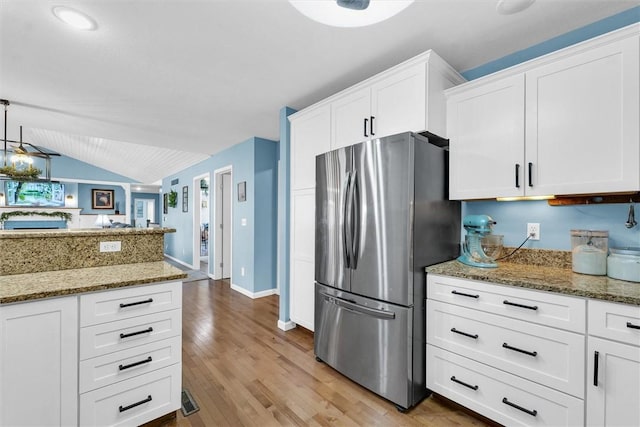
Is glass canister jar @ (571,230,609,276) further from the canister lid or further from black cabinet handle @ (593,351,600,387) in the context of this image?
black cabinet handle @ (593,351,600,387)

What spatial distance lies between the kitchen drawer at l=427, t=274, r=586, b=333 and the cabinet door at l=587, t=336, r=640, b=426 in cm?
11

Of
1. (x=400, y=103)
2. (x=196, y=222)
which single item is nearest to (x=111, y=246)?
(x=400, y=103)

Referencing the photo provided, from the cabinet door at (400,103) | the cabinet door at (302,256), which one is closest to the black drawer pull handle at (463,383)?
the cabinet door at (302,256)

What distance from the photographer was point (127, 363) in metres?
1.46

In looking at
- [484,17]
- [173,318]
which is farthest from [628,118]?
[173,318]

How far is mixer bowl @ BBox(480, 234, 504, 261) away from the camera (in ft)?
6.44

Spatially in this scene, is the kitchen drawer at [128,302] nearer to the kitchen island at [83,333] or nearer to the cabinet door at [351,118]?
the kitchen island at [83,333]

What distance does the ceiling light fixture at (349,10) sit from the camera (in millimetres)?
1184

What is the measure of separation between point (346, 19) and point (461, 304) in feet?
5.63

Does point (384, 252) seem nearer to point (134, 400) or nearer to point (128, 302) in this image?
point (128, 302)

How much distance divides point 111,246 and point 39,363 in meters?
0.77

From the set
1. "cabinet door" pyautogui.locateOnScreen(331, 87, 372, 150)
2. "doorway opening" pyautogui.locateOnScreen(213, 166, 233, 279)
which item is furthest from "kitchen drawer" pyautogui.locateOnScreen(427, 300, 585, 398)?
"doorway opening" pyautogui.locateOnScreen(213, 166, 233, 279)

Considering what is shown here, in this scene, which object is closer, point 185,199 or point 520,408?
point 520,408

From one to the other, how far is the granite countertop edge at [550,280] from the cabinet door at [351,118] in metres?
1.19
